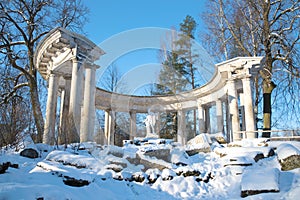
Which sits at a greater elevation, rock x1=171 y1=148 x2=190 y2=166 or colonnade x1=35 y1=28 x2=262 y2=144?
colonnade x1=35 y1=28 x2=262 y2=144

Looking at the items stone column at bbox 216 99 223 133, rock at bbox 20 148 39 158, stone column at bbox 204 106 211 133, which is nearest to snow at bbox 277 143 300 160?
rock at bbox 20 148 39 158

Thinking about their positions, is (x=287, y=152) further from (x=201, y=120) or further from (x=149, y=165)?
(x=201, y=120)

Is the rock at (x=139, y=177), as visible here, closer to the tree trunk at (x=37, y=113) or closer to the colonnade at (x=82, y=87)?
the colonnade at (x=82, y=87)

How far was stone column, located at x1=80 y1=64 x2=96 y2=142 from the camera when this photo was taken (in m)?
15.4

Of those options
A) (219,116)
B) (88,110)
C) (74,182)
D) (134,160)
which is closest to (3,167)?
(74,182)

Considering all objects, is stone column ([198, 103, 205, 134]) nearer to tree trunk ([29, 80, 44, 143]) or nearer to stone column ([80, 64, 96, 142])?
stone column ([80, 64, 96, 142])

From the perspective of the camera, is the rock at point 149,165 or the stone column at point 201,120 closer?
the rock at point 149,165

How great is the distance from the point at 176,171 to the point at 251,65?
10693 millimetres

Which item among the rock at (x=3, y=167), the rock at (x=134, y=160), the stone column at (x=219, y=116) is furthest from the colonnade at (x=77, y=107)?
the stone column at (x=219, y=116)

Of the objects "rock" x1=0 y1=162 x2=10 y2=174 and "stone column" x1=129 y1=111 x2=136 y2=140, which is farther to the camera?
"stone column" x1=129 y1=111 x2=136 y2=140

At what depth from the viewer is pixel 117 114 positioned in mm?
28828

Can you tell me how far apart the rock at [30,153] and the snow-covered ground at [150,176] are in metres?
0.36

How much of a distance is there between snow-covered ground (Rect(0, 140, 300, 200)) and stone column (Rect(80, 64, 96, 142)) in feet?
12.1

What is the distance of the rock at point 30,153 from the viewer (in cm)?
968
